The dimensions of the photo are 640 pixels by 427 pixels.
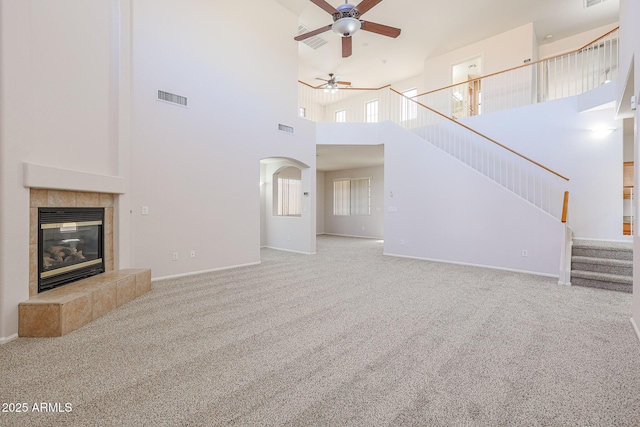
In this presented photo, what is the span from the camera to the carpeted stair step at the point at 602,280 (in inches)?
169

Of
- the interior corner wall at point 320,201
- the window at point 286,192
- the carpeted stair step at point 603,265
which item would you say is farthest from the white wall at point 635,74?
the interior corner wall at point 320,201

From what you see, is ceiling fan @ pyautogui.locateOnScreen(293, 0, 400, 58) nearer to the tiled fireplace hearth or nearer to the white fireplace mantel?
the white fireplace mantel

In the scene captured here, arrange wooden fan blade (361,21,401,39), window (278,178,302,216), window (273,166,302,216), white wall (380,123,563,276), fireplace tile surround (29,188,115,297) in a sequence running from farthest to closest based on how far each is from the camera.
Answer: window (278,178,302,216) < window (273,166,302,216) < white wall (380,123,563,276) < wooden fan blade (361,21,401,39) < fireplace tile surround (29,188,115,297)

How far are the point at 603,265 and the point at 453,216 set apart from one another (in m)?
2.54

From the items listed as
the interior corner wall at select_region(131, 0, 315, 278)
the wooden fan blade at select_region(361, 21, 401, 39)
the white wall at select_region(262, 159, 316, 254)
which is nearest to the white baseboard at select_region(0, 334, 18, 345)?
the interior corner wall at select_region(131, 0, 315, 278)

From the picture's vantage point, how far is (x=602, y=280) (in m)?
4.48

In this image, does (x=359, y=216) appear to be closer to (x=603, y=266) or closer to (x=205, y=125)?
(x=205, y=125)

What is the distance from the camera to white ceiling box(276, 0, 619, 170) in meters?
6.80

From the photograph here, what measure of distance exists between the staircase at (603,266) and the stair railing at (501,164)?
1.14 m

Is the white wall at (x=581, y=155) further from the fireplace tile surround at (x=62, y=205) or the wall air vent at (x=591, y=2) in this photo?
the fireplace tile surround at (x=62, y=205)

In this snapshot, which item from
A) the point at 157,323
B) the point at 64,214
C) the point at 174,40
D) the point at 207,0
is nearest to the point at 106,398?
the point at 157,323

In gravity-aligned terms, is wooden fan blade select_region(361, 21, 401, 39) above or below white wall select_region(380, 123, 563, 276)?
above

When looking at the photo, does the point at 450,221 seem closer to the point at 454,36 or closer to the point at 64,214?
the point at 454,36

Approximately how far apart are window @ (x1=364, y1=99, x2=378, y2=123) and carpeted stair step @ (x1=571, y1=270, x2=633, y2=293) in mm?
8437
